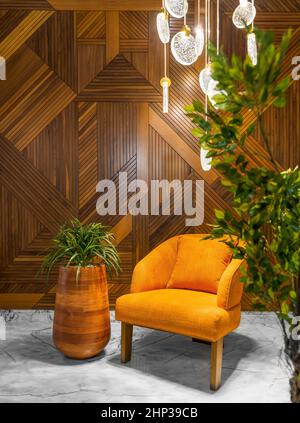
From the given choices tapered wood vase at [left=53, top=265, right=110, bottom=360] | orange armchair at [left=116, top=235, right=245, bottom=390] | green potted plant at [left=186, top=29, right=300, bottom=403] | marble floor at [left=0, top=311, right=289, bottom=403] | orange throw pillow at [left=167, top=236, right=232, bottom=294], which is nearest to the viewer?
green potted plant at [left=186, top=29, right=300, bottom=403]

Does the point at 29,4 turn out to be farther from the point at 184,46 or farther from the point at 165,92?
the point at 184,46

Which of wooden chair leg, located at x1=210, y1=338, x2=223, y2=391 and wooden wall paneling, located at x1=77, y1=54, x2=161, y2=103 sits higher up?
wooden wall paneling, located at x1=77, y1=54, x2=161, y2=103

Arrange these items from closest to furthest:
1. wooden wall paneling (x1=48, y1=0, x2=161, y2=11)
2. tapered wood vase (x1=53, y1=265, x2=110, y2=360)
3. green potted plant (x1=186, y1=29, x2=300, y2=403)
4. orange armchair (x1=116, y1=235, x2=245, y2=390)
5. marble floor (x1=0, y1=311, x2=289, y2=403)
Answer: green potted plant (x1=186, y1=29, x2=300, y2=403)
marble floor (x1=0, y1=311, x2=289, y2=403)
orange armchair (x1=116, y1=235, x2=245, y2=390)
tapered wood vase (x1=53, y1=265, x2=110, y2=360)
wooden wall paneling (x1=48, y1=0, x2=161, y2=11)

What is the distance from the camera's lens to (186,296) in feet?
9.80

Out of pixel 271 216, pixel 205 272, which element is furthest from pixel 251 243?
pixel 205 272

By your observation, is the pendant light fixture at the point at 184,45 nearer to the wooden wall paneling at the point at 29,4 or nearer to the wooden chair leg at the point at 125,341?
the wooden chair leg at the point at 125,341

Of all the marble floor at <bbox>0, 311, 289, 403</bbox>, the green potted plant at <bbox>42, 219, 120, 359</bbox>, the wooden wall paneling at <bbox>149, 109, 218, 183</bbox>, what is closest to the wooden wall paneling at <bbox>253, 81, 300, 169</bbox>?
the wooden wall paneling at <bbox>149, 109, 218, 183</bbox>

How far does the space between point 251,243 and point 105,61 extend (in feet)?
11.8

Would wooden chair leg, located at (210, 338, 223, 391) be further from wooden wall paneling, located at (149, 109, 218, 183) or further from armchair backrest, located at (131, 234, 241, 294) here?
wooden wall paneling, located at (149, 109, 218, 183)

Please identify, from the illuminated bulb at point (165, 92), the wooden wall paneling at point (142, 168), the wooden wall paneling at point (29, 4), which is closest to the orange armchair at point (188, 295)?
the wooden wall paneling at point (142, 168)

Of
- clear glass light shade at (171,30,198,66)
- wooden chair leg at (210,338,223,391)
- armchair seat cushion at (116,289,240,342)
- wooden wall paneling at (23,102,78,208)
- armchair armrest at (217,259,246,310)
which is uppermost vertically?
clear glass light shade at (171,30,198,66)

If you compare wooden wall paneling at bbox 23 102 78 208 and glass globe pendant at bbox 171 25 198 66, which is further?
wooden wall paneling at bbox 23 102 78 208

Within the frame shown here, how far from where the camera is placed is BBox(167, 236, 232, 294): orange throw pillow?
3.18 meters

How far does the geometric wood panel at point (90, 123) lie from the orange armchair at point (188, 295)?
1128mm
